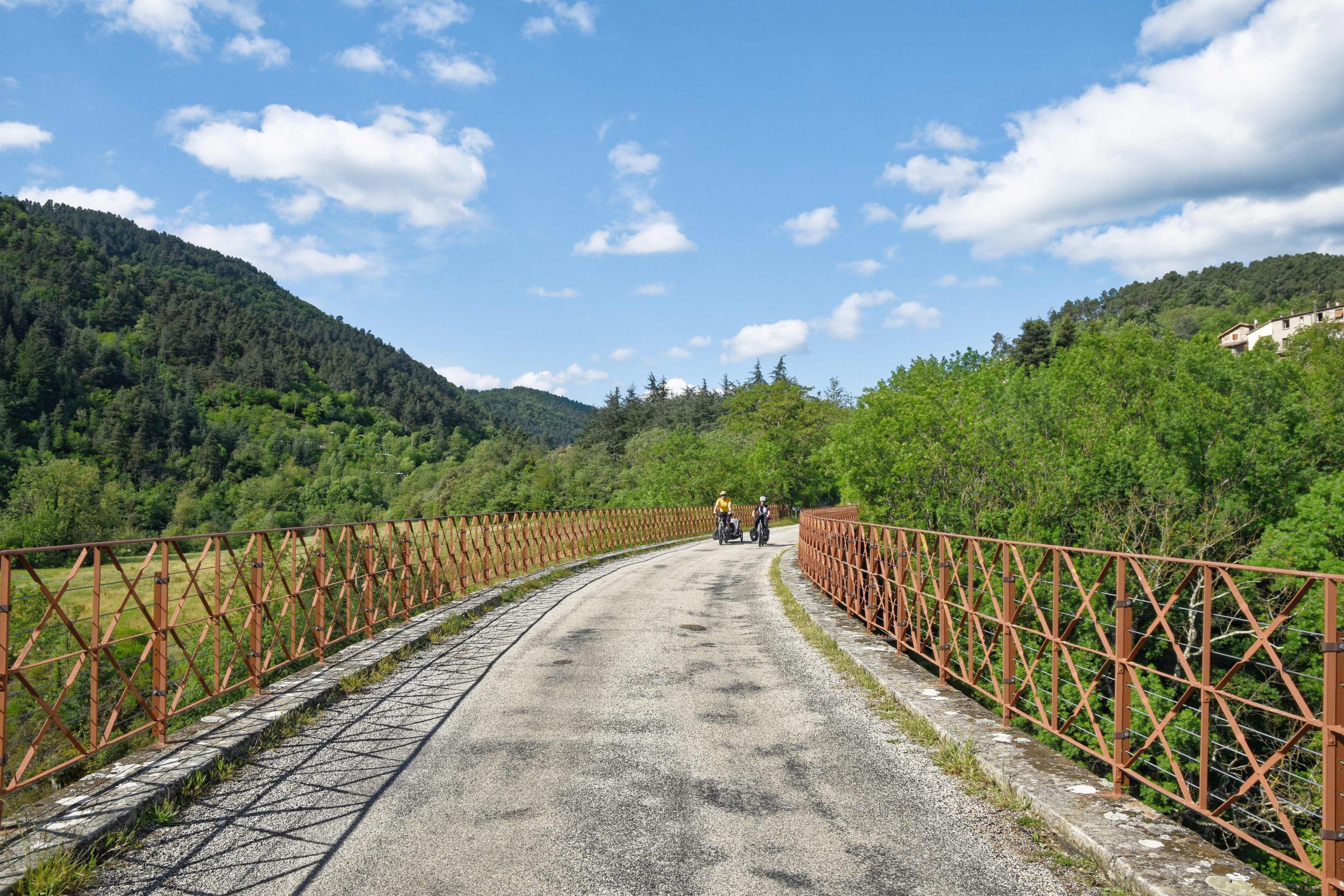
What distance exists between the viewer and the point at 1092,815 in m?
3.62

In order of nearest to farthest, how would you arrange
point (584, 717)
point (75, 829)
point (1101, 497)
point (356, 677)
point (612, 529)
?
point (75, 829), point (584, 717), point (356, 677), point (612, 529), point (1101, 497)

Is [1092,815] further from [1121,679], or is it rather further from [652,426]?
[652,426]

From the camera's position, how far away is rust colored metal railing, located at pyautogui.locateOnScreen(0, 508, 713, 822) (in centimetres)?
413

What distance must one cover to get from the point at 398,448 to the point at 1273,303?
12243 centimetres

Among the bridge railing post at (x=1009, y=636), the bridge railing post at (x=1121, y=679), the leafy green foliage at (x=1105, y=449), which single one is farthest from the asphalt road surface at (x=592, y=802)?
the leafy green foliage at (x=1105, y=449)

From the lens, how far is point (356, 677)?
6582 mm

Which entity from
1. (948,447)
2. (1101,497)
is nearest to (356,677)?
(948,447)

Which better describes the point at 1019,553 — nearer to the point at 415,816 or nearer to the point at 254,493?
the point at 415,816

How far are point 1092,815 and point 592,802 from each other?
237cm

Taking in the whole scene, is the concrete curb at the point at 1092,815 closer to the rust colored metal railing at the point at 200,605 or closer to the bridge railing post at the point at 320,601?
the rust colored metal railing at the point at 200,605

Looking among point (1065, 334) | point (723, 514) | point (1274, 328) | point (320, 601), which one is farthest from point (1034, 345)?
point (320, 601)

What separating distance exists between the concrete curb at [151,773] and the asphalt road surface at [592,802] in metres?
0.18

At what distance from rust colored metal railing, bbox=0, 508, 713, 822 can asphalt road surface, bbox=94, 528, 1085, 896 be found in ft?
2.76

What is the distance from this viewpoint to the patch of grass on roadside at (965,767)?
332 centimetres
